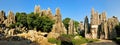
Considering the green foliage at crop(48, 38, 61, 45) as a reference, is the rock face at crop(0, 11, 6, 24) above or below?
above

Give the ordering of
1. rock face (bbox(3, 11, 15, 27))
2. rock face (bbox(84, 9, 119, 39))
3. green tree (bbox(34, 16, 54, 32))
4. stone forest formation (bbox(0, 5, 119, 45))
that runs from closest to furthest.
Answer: stone forest formation (bbox(0, 5, 119, 45)) < rock face (bbox(84, 9, 119, 39)) < green tree (bbox(34, 16, 54, 32)) < rock face (bbox(3, 11, 15, 27))

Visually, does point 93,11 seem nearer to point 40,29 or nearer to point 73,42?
point 40,29

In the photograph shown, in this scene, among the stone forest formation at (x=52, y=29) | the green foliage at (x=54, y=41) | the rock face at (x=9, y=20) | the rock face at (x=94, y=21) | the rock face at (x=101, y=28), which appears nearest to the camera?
the green foliage at (x=54, y=41)

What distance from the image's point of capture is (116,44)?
57375 mm

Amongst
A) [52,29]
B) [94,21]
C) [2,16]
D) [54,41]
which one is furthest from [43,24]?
[54,41]

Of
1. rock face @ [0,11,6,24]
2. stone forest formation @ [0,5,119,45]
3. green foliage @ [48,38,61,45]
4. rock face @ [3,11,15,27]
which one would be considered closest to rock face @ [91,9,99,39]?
stone forest formation @ [0,5,119,45]

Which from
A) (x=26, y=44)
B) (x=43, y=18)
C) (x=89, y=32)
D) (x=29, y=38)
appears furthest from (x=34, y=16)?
(x=26, y=44)

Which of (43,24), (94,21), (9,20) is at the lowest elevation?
(43,24)

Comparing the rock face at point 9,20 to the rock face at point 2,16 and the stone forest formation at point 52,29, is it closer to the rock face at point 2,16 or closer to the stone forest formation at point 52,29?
the stone forest formation at point 52,29

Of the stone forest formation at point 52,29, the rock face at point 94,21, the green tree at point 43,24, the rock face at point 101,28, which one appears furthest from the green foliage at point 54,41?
the rock face at point 94,21

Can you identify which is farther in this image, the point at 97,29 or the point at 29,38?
the point at 97,29

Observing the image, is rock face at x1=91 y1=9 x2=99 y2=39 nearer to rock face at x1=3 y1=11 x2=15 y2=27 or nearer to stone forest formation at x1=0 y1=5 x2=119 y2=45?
stone forest formation at x1=0 y1=5 x2=119 y2=45

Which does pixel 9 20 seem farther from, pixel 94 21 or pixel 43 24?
pixel 94 21

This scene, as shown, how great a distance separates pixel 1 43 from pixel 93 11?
50198mm
